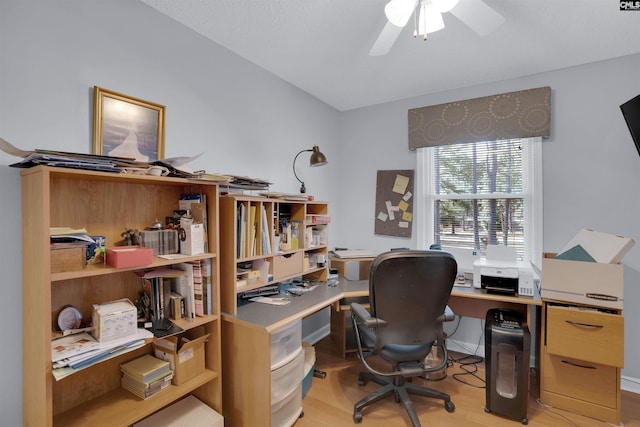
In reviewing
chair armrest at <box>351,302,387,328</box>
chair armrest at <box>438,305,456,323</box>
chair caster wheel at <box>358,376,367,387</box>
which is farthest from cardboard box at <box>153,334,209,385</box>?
chair armrest at <box>438,305,456,323</box>

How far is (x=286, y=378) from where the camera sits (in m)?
1.75

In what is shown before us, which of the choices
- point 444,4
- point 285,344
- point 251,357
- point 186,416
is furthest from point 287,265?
point 444,4

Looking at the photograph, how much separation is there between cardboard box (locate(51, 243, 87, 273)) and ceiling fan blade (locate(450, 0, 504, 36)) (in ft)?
6.75

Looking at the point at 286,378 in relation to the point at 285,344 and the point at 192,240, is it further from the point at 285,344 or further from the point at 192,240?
the point at 192,240

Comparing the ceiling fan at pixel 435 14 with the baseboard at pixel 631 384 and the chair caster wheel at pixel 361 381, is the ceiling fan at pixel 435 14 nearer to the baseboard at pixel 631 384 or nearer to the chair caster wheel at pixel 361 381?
the chair caster wheel at pixel 361 381

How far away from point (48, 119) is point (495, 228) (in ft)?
10.6

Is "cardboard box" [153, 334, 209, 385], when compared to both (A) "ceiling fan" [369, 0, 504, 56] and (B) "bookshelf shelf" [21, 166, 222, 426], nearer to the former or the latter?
(B) "bookshelf shelf" [21, 166, 222, 426]

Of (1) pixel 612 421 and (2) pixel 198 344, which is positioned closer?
(2) pixel 198 344

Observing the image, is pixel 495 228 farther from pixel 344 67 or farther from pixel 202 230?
pixel 202 230

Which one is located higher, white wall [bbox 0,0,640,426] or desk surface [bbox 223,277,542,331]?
white wall [bbox 0,0,640,426]

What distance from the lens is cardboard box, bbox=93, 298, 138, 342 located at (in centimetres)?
125

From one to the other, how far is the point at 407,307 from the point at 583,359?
3.97ft

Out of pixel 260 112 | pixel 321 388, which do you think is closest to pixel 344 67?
pixel 260 112

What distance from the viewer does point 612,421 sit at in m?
1.86
